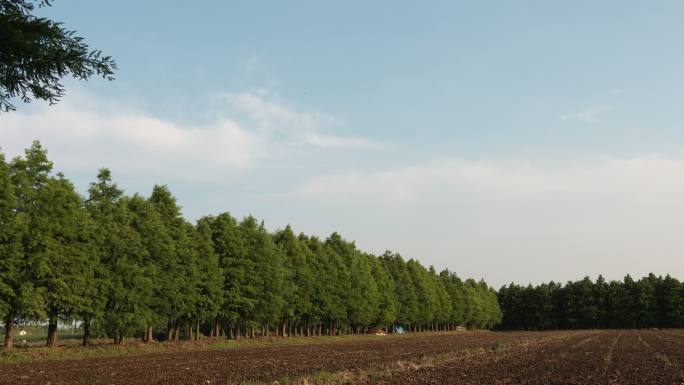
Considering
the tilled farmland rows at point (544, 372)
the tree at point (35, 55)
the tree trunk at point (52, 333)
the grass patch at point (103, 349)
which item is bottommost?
the tilled farmland rows at point (544, 372)

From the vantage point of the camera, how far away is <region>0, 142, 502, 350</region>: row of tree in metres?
44.7

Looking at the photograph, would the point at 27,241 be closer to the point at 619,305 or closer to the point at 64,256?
the point at 64,256

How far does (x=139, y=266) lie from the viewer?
57.0 metres

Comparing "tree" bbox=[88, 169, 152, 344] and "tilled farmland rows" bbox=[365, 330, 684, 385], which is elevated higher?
"tree" bbox=[88, 169, 152, 344]

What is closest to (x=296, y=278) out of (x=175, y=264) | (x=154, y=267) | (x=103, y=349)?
(x=175, y=264)

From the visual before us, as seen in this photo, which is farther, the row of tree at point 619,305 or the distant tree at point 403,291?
the row of tree at point 619,305

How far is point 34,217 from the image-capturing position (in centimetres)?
4591

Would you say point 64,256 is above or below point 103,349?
above

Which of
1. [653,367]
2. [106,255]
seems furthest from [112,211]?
[653,367]

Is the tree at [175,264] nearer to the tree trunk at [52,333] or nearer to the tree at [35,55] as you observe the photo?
the tree trunk at [52,333]

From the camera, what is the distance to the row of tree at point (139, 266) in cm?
4469

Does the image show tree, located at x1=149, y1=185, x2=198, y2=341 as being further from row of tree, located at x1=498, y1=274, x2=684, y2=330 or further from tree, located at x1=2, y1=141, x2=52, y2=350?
row of tree, located at x1=498, y1=274, x2=684, y2=330

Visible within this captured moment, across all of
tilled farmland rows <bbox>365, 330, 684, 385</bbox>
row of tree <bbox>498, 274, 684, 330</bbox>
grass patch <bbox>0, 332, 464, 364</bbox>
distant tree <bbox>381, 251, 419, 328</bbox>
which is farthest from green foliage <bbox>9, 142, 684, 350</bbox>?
row of tree <bbox>498, 274, 684, 330</bbox>

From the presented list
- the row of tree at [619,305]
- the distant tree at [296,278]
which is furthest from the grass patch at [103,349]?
the row of tree at [619,305]
